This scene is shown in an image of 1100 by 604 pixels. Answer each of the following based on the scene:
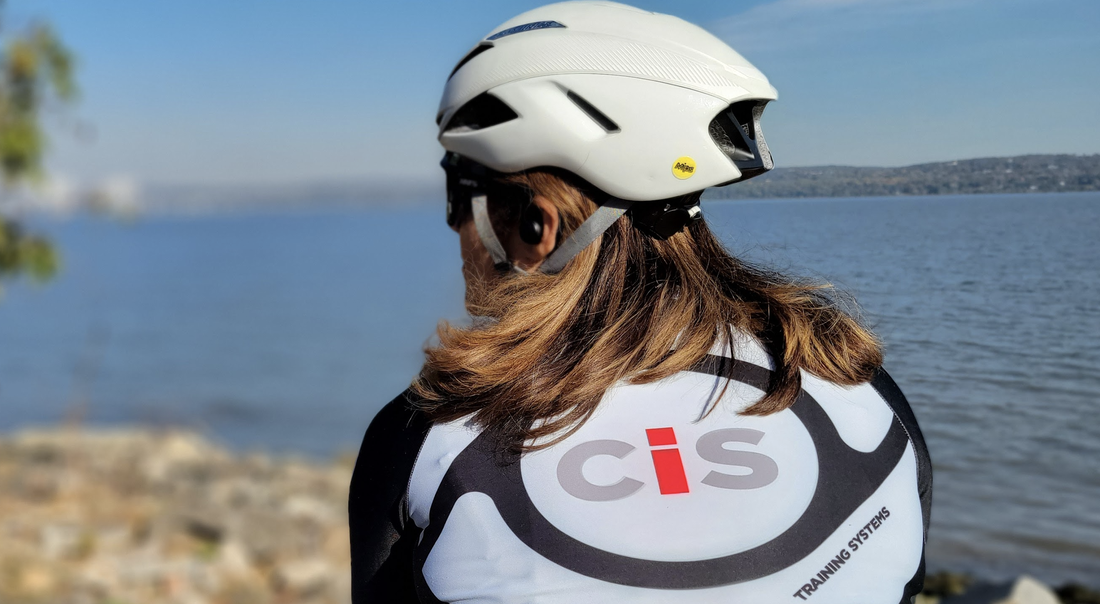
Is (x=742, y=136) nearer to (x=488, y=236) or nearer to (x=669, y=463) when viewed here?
(x=488, y=236)

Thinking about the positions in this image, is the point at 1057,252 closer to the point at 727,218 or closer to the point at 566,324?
the point at 727,218

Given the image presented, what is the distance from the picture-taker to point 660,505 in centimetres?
146

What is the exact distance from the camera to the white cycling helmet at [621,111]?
1963mm

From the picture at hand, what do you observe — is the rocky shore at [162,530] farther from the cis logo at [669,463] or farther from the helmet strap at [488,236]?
the cis logo at [669,463]

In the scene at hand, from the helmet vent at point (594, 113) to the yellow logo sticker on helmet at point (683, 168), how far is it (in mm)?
160

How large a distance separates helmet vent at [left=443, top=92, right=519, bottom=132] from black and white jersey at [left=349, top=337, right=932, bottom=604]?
83 centimetres

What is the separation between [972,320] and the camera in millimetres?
2408

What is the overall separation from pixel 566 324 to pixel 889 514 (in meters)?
0.70

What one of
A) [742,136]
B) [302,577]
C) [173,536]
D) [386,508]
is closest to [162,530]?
[173,536]

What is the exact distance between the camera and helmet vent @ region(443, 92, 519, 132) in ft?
7.11

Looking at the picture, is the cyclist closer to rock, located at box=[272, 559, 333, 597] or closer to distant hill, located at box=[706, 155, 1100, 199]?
distant hill, located at box=[706, 155, 1100, 199]

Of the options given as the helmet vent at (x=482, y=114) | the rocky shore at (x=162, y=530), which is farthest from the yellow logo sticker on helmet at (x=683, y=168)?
the rocky shore at (x=162, y=530)

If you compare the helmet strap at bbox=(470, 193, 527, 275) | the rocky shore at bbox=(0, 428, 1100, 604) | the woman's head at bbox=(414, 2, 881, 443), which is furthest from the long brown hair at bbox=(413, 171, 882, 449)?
the rocky shore at bbox=(0, 428, 1100, 604)

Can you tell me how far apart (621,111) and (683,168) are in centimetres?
A: 19
